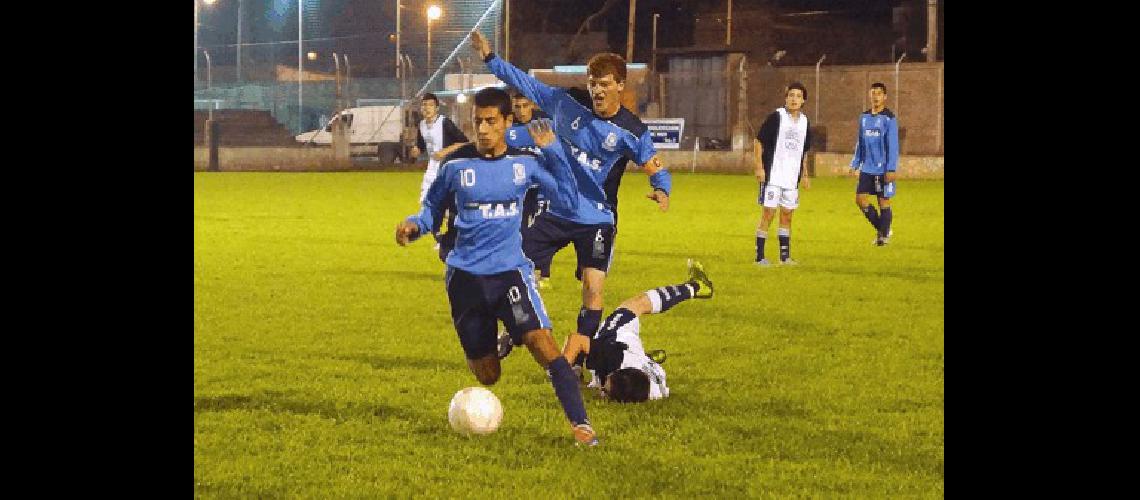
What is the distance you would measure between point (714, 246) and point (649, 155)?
29.9 ft

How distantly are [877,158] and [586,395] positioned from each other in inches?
472

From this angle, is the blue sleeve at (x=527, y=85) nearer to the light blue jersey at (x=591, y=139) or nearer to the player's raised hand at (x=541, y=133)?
the light blue jersey at (x=591, y=139)

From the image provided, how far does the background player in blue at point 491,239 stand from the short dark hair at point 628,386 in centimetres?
102

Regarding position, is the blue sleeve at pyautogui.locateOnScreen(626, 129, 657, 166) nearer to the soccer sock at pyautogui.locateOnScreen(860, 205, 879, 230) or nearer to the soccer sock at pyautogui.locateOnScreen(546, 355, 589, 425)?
the soccer sock at pyautogui.locateOnScreen(546, 355, 589, 425)

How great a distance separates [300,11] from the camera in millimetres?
46625

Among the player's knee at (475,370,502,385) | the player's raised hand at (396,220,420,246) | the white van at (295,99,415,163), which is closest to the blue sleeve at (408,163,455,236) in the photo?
the player's raised hand at (396,220,420,246)

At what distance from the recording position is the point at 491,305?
7.51m

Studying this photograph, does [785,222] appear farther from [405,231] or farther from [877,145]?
[405,231]

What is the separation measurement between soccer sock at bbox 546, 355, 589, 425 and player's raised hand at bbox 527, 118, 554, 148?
3.77 ft

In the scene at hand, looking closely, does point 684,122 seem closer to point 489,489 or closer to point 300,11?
point 300,11

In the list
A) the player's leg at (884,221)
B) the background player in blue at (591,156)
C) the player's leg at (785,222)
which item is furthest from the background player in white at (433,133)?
the background player in blue at (591,156)

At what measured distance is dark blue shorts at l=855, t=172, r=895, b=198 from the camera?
19.5 metres

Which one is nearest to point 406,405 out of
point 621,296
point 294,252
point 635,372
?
point 635,372

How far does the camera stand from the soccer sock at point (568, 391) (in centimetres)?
Result: 732
